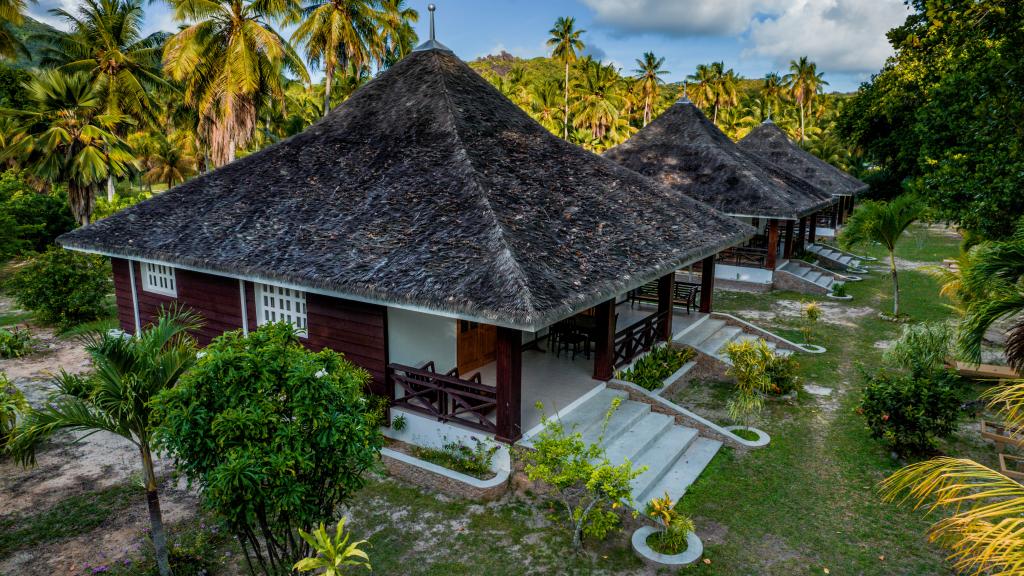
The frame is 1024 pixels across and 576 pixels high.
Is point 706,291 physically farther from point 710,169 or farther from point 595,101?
point 595,101

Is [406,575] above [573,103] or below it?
below

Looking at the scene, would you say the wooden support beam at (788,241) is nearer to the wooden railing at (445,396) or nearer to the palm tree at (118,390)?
the wooden railing at (445,396)

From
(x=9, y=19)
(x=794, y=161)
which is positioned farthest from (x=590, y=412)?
(x=794, y=161)

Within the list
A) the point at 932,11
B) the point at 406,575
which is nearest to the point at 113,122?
the point at 406,575

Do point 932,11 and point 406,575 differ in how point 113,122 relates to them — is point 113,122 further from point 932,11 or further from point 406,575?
point 932,11

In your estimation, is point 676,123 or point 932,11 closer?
point 932,11

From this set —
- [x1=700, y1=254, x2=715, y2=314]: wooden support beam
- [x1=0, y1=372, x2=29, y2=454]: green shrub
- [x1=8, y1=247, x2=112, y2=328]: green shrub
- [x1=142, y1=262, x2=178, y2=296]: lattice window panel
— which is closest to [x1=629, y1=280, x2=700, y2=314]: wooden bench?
[x1=700, y1=254, x2=715, y2=314]: wooden support beam
